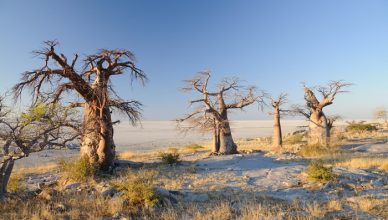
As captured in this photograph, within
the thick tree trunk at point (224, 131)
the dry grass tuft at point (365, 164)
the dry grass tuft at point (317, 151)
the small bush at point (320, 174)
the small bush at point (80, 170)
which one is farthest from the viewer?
the thick tree trunk at point (224, 131)

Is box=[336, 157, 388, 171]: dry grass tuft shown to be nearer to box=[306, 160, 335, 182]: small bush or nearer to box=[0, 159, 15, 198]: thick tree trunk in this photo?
box=[306, 160, 335, 182]: small bush

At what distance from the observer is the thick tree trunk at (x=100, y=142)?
1285 centimetres

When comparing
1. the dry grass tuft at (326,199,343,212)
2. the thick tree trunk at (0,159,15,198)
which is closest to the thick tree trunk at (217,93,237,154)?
the dry grass tuft at (326,199,343,212)

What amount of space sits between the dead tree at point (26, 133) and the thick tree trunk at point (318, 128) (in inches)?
645

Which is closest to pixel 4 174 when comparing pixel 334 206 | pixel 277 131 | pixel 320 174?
pixel 334 206

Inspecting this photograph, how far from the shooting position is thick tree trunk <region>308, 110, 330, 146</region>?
22141mm

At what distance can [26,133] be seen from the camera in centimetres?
849

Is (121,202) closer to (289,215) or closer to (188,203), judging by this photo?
(188,203)

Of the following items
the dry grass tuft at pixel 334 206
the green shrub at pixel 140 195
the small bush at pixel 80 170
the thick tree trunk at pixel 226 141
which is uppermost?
the thick tree trunk at pixel 226 141

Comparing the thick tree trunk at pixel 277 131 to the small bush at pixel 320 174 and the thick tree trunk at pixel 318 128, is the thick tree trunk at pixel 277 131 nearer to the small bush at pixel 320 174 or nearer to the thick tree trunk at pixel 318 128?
the thick tree trunk at pixel 318 128

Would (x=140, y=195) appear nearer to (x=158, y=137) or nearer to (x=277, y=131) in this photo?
(x=277, y=131)

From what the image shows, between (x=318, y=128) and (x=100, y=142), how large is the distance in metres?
13.7

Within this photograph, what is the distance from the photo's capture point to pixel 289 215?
704cm

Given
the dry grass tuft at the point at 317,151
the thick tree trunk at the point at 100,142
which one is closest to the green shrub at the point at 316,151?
the dry grass tuft at the point at 317,151
